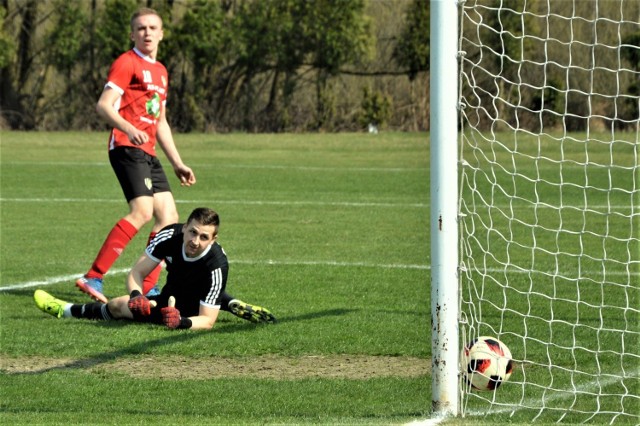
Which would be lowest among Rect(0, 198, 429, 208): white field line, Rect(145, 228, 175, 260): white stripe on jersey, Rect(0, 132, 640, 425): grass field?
Rect(0, 198, 429, 208): white field line

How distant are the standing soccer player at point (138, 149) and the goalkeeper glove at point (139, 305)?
910 mm

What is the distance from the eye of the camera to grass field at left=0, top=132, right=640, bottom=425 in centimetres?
522

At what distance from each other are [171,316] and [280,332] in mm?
733

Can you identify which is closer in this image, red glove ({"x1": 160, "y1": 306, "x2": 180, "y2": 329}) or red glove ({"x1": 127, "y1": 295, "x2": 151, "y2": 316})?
red glove ({"x1": 160, "y1": 306, "x2": 180, "y2": 329})

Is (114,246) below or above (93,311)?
above

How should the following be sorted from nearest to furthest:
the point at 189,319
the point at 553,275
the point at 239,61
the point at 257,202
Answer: the point at 553,275 < the point at 189,319 < the point at 257,202 < the point at 239,61

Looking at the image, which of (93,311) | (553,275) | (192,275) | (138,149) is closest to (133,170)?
(138,149)

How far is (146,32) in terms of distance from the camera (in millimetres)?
8391

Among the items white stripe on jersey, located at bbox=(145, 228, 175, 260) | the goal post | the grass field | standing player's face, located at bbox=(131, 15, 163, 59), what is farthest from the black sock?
the goal post

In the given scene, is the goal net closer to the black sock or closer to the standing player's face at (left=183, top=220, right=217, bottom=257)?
the standing player's face at (left=183, top=220, right=217, bottom=257)

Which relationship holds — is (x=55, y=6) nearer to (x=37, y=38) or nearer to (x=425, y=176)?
(x=37, y=38)

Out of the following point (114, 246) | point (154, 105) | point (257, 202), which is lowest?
point (257, 202)

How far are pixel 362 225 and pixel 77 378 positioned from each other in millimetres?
8435

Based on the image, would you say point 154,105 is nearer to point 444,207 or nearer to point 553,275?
point 553,275
